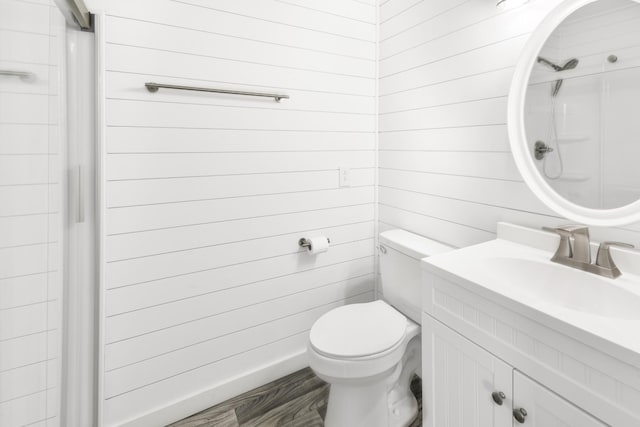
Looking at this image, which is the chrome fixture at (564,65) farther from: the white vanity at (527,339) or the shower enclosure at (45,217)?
the shower enclosure at (45,217)

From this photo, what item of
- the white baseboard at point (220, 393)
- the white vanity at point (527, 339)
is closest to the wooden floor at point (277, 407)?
the white baseboard at point (220, 393)

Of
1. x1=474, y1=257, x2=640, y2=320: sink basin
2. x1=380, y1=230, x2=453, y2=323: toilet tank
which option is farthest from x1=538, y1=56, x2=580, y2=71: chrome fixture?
x1=380, y1=230, x2=453, y2=323: toilet tank

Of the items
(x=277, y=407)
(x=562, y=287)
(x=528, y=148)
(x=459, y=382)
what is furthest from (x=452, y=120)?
(x=277, y=407)

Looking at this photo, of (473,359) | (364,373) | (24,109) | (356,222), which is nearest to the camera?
(24,109)

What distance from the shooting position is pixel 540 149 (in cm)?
119

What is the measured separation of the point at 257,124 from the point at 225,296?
884mm

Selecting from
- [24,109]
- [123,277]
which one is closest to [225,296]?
[123,277]

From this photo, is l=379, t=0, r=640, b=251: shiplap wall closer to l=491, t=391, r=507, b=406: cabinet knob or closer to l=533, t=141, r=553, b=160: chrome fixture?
l=533, t=141, r=553, b=160: chrome fixture

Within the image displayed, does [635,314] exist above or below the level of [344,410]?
above

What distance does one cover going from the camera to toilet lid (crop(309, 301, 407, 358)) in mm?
1260

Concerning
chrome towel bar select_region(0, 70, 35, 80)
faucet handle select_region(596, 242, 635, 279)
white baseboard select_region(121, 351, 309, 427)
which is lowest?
white baseboard select_region(121, 351, 309, 427)

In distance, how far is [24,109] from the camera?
0.67 metres

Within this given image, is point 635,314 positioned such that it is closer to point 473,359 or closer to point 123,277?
point 473,359

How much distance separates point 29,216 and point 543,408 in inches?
51.6
